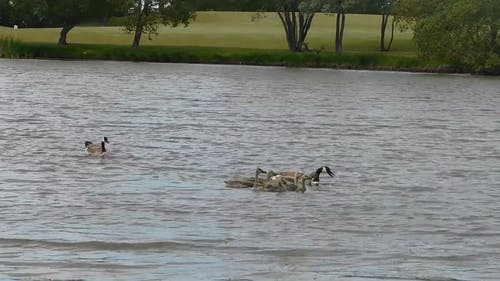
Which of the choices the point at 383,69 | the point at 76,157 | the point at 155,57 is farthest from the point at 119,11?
the point at 76,157

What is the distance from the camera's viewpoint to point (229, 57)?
84938 millimetres

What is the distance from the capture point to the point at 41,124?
3453 centimetres

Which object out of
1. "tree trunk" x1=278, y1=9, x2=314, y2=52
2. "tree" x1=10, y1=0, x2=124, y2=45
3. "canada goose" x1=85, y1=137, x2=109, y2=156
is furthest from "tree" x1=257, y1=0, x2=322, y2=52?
"canada goose" x1=85, y1=137, x2=109, y2=156

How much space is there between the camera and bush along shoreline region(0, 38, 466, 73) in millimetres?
83625

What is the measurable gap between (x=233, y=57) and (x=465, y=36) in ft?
53.8

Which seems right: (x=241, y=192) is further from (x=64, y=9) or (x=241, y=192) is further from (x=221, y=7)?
(x=221, y=7)

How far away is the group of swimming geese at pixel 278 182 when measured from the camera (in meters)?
21.9

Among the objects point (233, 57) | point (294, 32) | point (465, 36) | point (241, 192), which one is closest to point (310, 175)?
point (241, 192)

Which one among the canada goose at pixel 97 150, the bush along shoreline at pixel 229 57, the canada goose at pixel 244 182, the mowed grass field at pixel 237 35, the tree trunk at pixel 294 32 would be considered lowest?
the mowed grass field at pixel 237 35

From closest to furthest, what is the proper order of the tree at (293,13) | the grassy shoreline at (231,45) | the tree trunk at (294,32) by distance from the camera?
1. the grassy shoreline at (231,45)
2. the tree at (293,13)
3. the tree trunk at (294,32)

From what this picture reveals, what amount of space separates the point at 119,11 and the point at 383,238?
8398 centimetres

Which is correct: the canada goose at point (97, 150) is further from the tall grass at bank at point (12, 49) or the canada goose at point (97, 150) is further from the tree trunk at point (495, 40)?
the tall grass at bank at point (12, 49)

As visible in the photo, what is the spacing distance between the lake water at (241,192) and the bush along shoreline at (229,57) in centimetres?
3612

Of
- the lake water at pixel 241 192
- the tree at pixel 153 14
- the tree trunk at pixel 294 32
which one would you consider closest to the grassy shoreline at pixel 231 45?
the tree trunk at pixel 294 32
